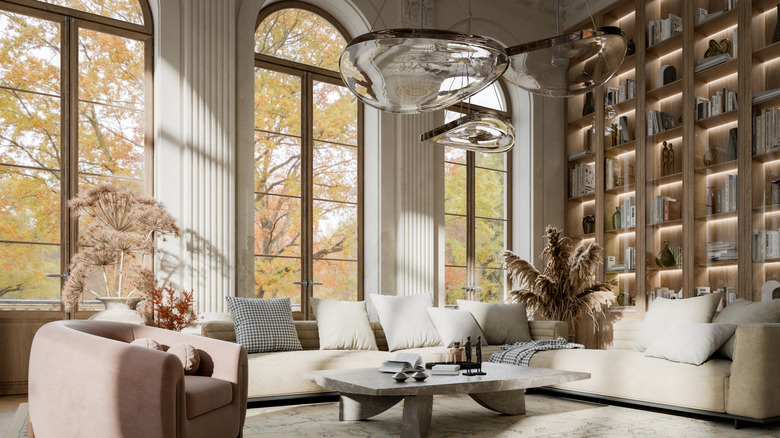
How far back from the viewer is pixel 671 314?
18.1 ft

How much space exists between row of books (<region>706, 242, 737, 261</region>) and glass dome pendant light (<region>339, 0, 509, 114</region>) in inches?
153

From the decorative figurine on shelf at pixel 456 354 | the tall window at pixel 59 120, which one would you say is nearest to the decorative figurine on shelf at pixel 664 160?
the decorative figurine on shelf at pixel 456 354

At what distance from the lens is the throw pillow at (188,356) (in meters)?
3.53

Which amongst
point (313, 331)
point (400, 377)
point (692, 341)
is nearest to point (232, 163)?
point (313, 331)

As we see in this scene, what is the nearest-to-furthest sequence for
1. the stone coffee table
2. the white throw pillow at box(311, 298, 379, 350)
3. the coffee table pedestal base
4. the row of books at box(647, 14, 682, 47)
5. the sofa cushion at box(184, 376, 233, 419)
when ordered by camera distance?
the sofa cushion at box(184, 376, 233, 419)
the stone coffee table
the coffee table pedestal base
the white throw pillow at box(311, 298, 379, 350)
the row of books at box(647, 14, 682, 47)

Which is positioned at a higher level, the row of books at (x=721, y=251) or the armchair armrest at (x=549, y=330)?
the row of books at (x=721, y=251)

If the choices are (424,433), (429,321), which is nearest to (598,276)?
(429,321)

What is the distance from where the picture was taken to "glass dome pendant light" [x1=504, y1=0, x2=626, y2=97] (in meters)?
4.11

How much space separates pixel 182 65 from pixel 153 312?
2.15 m

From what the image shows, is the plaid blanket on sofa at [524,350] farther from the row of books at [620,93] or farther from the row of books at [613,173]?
the row of books at [620,93]

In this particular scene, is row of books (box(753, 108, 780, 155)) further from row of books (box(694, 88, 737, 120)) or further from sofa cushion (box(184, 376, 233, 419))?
sofa cushion (box(184, 376, 233, 419))

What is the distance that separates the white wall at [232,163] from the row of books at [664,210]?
222cm

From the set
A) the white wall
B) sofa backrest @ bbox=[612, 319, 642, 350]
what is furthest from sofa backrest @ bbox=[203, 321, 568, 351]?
the white wall

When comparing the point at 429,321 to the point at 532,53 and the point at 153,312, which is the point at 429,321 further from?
the point at 532,53
